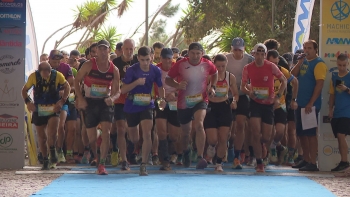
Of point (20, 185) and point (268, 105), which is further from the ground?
point (268, 105)

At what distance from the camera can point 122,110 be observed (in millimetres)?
13484

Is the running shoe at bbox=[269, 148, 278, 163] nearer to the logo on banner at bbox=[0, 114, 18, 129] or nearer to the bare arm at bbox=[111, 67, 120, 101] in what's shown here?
the bare arm at bbox=[111, 67, 120, 101]

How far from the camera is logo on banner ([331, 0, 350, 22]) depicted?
44.1ft

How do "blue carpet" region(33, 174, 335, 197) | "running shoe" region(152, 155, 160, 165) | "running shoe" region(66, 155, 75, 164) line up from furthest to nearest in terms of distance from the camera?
"running shoe" region(66, 155, 75, 164) → "running shoe" region(152, 155, 160, 165) → "blue carpet" region(33, 174, 335, 197)

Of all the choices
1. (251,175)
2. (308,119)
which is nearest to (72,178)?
(251,175)

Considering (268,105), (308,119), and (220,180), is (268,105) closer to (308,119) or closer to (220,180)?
(308,119)

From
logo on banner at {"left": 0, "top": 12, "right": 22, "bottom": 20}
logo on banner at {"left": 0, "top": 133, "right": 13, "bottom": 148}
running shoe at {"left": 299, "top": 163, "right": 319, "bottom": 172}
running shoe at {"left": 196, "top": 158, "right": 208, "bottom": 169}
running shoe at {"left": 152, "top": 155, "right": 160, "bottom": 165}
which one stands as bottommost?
running shoe at {"left": 299, "top": 163, "right": 319, "bottom": 172}

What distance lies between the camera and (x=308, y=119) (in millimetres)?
13391

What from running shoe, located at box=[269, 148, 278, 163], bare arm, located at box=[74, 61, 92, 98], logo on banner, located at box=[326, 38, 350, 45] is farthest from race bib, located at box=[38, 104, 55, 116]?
logo on banner, located at box=[326, 38, 350, 45]

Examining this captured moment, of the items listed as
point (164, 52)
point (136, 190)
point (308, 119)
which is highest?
point (164, 52)

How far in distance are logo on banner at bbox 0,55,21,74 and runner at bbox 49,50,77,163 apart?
0.84 meters

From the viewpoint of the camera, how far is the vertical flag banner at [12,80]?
13.5 metres

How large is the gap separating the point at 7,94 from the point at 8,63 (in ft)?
1.67

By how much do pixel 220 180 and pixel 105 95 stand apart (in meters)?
2.23
